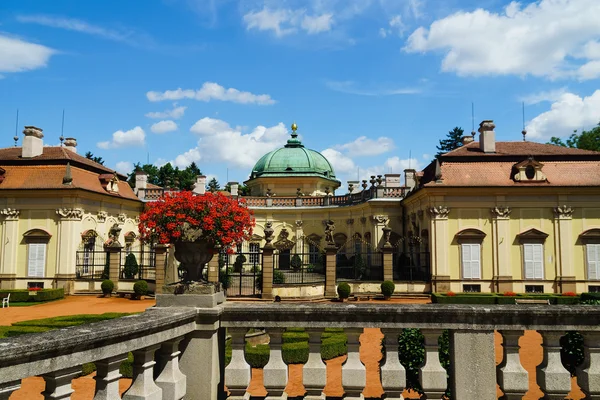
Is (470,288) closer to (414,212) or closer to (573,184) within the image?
(414,212)

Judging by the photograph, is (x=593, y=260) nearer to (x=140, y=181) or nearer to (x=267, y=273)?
(x=267, y=273)

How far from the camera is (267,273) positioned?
74.1ft

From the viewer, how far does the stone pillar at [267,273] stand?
22266mm

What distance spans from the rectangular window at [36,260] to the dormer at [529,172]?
97.0ft

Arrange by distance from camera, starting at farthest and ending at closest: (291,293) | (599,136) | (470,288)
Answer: (599,136)
(470,288)
(291,293)

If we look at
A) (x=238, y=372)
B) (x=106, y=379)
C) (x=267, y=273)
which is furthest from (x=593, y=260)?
(x=106, y=379)

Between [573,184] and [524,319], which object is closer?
[524,319]

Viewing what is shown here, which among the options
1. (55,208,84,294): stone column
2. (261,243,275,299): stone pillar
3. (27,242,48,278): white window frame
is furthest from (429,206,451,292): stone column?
(27,242,48,278): white window frame

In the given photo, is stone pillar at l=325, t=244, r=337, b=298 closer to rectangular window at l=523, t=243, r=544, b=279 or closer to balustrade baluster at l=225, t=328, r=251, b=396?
rectangular window at l=523, t=243, r=544, b=279

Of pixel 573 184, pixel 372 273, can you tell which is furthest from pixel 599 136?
pixel 372 273

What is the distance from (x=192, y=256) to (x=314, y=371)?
5.87 ft

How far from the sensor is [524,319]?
3.96 m

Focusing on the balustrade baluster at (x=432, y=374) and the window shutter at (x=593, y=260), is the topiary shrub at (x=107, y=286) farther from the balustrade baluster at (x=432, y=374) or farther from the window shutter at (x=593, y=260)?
the window shutter at (x=593, y=260)

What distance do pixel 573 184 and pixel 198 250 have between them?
26.4 meters
